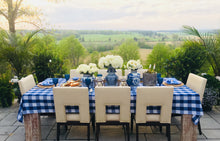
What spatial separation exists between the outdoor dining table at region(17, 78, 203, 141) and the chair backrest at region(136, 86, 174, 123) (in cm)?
10

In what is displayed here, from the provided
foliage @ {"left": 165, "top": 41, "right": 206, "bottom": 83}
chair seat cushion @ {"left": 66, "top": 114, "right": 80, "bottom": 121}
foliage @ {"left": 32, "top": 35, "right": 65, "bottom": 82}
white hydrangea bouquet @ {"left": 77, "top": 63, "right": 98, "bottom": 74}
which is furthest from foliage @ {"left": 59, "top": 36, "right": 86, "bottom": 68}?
chair seat cushion @ {"left": 66, "top": 114, "right": 80, "bottom": 121}

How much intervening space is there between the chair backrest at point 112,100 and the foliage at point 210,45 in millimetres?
2677

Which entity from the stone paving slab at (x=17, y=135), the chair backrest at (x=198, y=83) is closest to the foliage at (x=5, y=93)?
the stone paving slab at (x=17, y=135)

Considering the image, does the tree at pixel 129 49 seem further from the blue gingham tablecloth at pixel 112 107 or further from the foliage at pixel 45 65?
the blue gingham tablecloth at pixel 112 107

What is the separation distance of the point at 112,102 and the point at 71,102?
499mm

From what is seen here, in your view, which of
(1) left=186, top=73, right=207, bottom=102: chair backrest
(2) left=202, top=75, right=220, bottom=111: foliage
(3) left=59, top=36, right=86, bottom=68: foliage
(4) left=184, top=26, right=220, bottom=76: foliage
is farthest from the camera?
(3) left=59, top=36, right=86, bottom=68: foliage

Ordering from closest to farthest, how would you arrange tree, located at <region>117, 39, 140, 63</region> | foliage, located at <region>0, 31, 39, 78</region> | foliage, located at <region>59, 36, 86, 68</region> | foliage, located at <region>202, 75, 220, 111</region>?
foliage, located at <region>202, 75, 220, 111</region> < foliage, located at <region>0, 31, 39, 78</region> < foliage, located at <region>59, 36, 86, 68</region> < tree, located at <region>117, 39, 140, 63</region>

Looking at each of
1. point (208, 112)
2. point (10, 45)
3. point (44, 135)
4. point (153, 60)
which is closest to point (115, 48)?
point (153, 60)

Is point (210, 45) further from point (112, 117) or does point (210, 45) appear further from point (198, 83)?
point (112, 117)

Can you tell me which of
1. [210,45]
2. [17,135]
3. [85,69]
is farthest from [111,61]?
[210,45]

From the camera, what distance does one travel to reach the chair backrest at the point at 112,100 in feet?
7.01

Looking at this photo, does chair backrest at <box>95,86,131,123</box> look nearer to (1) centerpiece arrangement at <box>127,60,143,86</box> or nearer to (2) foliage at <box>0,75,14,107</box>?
(1) centerpiece arrangement at <box>127,60,143,86</box>

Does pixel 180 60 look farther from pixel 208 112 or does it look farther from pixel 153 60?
pixel 153 60

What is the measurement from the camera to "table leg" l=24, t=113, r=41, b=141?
243 centimetres
